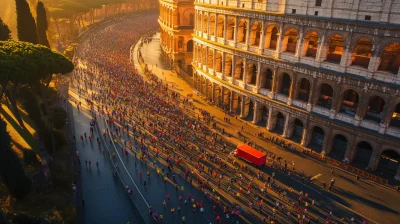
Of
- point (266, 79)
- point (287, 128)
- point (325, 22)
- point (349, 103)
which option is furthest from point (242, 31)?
point (349, 103)

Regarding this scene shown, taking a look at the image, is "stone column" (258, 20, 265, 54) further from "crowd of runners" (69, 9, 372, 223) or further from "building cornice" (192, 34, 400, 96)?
"crowd of runners" (69, 9, 372, 223)

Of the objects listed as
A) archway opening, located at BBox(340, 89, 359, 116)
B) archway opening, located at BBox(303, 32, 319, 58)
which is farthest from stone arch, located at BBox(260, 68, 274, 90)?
archway opening, located at BBox(340, 89, 359, 116)

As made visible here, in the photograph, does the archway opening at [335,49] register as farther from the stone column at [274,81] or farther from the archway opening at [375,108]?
the stone column at [274,81]

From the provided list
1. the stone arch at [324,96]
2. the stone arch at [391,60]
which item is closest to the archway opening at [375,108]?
the stone arch at [391,60]

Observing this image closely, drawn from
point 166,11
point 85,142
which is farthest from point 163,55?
point 85,142

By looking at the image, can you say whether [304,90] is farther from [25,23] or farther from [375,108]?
[25,23]

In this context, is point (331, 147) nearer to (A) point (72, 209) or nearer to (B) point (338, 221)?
Answer: (B) point (338, 221)
